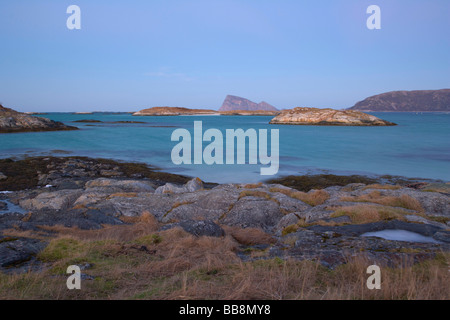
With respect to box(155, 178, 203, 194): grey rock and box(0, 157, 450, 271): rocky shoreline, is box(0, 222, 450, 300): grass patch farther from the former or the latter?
box(155, 178, 203, 194): grey rock

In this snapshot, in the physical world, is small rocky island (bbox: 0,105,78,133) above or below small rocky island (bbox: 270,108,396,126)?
below

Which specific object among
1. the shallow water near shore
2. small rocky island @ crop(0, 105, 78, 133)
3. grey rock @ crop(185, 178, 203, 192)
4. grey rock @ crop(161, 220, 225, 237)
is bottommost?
grey rock @ crop(185, 178, 203, 192)

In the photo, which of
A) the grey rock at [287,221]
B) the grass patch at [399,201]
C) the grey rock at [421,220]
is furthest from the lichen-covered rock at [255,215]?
the grey rock at [421,220]

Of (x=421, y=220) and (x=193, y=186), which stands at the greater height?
(x=421, y=220)

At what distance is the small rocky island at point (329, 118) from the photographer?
107 m

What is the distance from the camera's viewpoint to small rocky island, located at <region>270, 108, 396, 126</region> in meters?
107

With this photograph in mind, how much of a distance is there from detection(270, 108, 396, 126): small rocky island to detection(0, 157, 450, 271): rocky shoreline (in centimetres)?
8914

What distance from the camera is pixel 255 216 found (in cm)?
1441

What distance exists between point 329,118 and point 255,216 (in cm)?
10533

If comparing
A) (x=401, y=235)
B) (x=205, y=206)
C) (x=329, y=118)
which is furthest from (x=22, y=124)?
(x=329, y=118)

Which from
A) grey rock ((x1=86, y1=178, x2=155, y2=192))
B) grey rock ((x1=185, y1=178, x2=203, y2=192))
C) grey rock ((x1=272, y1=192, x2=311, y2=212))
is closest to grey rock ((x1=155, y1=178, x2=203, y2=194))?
grey rock ((x1=185, y1=178, x2=203, y2=192))

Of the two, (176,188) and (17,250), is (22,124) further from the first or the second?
(17,250)

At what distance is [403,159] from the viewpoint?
128 feet
